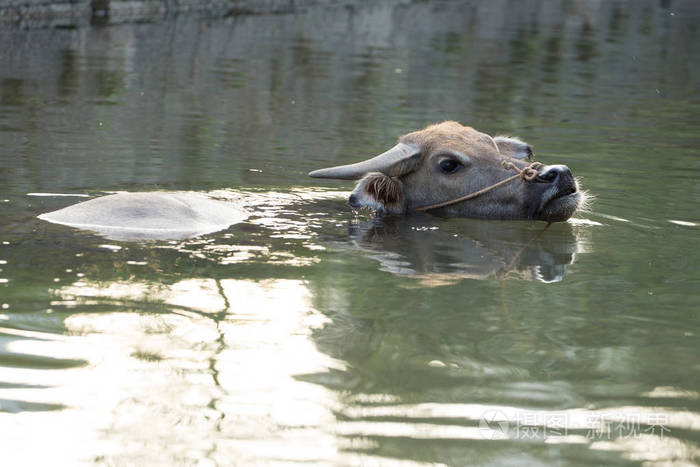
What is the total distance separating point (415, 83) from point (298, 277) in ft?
39.0

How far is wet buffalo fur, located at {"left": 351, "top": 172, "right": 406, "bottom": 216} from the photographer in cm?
762

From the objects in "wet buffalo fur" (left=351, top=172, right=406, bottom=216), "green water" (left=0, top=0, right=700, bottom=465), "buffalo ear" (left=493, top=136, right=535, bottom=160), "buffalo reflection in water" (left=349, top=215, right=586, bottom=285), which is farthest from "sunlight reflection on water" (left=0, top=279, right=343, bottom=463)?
"buffalo ear" (left=493, top=136, right=535, bottom=160)

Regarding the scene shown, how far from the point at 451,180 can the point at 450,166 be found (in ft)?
0.31

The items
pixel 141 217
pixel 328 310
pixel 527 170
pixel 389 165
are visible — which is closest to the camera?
pixel 328 310

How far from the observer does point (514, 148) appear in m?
7.95

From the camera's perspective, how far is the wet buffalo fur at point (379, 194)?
762 centimetres

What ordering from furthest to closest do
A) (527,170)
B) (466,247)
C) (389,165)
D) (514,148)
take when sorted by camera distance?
(514,148), (389,165), (527,170), (466,247)

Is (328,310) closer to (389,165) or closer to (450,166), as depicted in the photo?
(389,165)

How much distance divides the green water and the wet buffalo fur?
0.13 meters

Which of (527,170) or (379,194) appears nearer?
(527,170)

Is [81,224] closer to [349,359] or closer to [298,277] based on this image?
[298,277]

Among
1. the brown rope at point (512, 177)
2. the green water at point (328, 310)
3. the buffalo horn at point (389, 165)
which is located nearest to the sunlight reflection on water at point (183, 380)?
the green water at point (328, 310)

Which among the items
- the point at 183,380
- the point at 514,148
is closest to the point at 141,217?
the point at 183,380

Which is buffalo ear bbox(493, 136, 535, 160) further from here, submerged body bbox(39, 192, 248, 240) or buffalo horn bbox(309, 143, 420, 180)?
submerged body bbox(39, 192, 248, 240)
